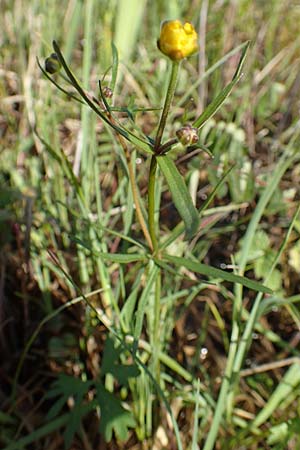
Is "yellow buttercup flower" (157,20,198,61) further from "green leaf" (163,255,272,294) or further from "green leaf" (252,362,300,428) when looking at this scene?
"green leaf" (252,362,300,428)

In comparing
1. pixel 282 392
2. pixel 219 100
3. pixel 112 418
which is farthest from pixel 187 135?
pixel 282 392

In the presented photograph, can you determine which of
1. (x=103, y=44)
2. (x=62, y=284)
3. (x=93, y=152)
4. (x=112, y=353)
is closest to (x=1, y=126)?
(x=103, y=44)

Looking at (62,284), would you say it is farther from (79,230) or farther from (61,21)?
(61,21)

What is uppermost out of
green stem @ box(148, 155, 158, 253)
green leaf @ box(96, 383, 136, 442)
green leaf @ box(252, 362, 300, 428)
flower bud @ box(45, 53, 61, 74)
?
flower bud @ box(45, 53, 61, 74)

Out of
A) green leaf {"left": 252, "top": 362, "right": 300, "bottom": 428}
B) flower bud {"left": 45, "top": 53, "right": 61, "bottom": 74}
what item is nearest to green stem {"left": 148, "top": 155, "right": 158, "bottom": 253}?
flower bud {"left": 45, "top": 53, "right": 61, "bottom": 74}

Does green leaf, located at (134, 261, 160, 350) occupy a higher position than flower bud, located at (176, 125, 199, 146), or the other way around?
flower bud, located at (176, 125, 199, 146)

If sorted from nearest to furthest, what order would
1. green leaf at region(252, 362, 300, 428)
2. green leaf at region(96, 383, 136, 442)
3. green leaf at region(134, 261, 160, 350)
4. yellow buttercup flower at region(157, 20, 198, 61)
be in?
yellow buttercup flower at region(157, 20, 198, 61), green leaf at region(134, 261, 160, 350), green leaf at region(96, 383, 136, 442), green leaf at region(252, 362, 300, 428)

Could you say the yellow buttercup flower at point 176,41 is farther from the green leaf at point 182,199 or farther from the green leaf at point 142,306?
the green leaf at point 142,306
